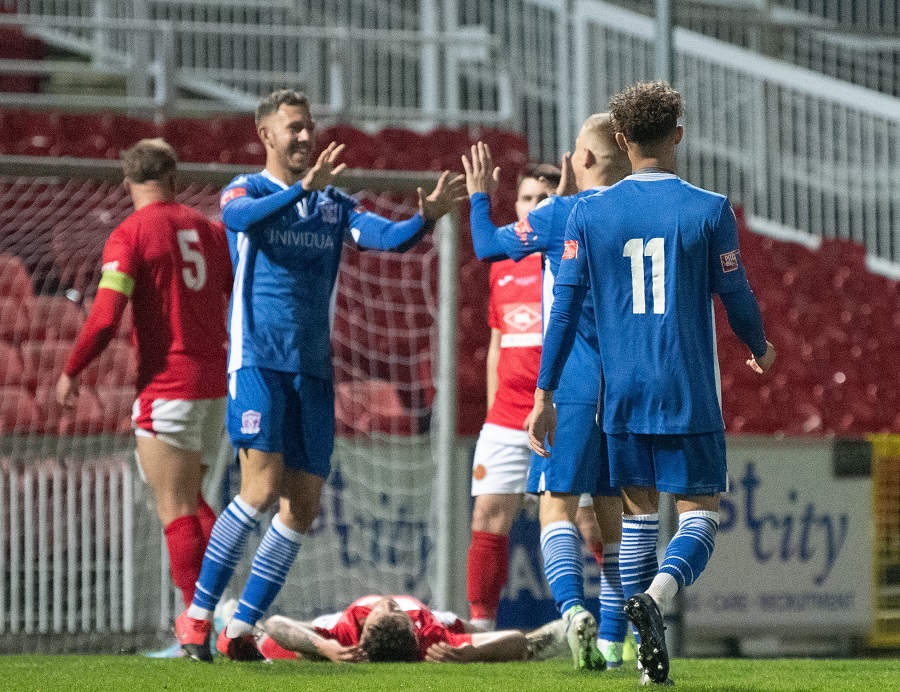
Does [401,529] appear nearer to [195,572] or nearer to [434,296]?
[434,296]

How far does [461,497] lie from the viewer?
8305 millimetres

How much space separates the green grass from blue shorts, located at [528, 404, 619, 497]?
0.64 metres

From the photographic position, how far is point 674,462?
416 centimetres

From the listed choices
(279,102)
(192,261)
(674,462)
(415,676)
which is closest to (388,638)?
(415,676)

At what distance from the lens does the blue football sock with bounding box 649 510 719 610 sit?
404 centimetres

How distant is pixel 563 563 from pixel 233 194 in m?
1.78

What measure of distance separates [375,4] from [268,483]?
29.4ft

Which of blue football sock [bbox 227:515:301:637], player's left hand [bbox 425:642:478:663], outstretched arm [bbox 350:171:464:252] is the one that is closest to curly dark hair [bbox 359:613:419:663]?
player's left hand [bbox 425:642:478:663]

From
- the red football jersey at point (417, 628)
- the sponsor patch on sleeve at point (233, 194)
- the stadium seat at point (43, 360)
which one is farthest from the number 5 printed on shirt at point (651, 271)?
the stadium seat at point (43, 360)

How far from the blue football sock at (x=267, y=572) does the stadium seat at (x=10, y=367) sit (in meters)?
3.92

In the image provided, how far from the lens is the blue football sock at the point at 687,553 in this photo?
13.2 feet

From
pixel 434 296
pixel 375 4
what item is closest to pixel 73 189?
pixel 434 296

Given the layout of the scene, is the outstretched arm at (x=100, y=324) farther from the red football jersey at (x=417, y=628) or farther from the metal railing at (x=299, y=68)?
the metal railing at (x=299, y=68)

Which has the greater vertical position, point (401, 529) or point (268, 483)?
point (268, 483)
